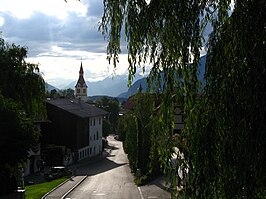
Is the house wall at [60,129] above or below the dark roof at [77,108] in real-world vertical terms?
below

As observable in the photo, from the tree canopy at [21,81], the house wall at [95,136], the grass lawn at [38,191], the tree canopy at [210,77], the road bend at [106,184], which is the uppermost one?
the tree canopy at [21,81]

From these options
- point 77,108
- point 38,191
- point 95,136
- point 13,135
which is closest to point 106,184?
point 38,191

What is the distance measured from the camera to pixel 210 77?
242 inches

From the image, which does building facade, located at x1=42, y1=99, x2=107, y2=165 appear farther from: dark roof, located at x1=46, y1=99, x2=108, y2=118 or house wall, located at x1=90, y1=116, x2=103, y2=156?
house wall, located at x1=90, y1=116, x2=103, y2=156

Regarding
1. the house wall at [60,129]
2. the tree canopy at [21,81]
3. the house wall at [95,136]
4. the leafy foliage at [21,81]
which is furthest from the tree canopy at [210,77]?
the house wall at [95,136]

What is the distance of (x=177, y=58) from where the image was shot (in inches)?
259

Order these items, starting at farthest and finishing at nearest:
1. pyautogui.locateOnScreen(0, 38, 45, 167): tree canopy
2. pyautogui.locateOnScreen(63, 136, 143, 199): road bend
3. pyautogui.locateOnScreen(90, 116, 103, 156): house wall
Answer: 1. pyautogui.locateOnScreen(90, 116, 103, 156): house wall
2. pyautogui.locateOnScreen(63, 136, 143, 199): road bend
3. pyautogui.locateOnScreen(0, 38, 45, 167): tree canopy

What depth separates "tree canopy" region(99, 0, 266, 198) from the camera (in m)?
5.75

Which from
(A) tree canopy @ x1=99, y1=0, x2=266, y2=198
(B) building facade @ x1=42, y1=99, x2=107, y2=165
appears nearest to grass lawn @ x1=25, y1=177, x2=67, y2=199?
(B) building facade @ x1=42, y1=99, x2=107, y2=165

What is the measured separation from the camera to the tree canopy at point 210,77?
18.9 ft

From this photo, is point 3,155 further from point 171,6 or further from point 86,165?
point 86,165

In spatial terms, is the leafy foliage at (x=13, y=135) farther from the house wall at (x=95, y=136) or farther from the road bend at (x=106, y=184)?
the house wall at (x=95, y=136)

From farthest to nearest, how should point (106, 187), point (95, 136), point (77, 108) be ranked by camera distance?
point (95, 136)
point (77, 108)
point (106, 187)

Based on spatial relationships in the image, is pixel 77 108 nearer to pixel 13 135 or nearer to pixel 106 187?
pixel 106 187
